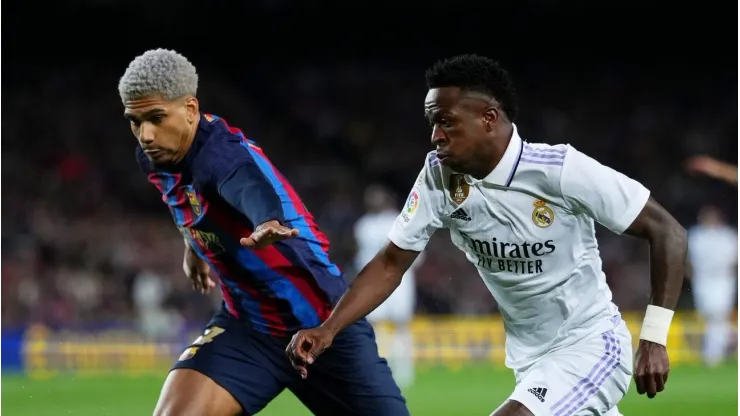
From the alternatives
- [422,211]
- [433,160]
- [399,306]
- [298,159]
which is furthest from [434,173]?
[298,159]

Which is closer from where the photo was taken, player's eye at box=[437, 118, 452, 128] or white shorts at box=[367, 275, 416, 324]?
player's eye at box=[437, 118, 452, 128]

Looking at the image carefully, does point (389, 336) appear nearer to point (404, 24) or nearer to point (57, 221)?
point (57, 221)

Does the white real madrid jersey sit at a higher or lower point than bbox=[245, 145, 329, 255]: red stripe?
higher

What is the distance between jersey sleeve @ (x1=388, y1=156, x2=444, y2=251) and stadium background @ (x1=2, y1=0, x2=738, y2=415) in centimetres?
671

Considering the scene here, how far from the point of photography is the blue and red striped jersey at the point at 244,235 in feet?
17.1

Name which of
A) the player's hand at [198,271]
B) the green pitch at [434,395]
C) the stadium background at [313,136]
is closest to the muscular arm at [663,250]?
the player's hand at [198,271]

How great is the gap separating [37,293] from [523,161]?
14.7 m

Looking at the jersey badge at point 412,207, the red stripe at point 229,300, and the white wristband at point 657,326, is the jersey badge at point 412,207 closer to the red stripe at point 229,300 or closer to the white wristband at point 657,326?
the red stripe at point 229,300

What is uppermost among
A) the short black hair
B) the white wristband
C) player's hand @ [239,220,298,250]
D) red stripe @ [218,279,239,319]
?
the short black hair

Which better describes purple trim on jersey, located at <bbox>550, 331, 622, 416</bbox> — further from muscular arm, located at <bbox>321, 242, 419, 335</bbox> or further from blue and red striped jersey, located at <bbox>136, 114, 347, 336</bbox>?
blue and red striped jersey, located at <bbox>136, 114, 347, 336</bbox>

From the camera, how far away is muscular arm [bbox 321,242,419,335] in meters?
5.19

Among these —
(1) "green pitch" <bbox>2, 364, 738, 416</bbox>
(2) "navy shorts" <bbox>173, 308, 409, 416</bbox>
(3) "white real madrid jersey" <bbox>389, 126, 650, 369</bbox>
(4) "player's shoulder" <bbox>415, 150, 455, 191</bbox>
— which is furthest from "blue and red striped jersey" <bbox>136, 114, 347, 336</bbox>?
(1) "green pitch" <bbox>2, 364, 738, 416</bbox>

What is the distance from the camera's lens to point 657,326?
488 centimetres

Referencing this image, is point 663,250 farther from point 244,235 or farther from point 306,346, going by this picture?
point 244,235
